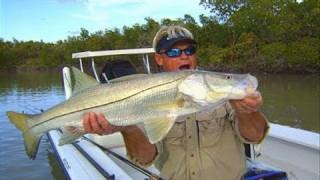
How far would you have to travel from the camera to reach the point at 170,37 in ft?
8.20

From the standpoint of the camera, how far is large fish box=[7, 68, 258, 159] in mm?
1884

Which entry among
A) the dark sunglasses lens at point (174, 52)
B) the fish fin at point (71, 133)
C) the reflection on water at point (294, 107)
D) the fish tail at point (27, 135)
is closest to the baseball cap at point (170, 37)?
the dark sunglasses lens at point (174, 52)

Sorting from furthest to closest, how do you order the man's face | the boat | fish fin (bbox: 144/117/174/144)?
the boat
the man's face
fish fin (bbox: 144/117/174/144)

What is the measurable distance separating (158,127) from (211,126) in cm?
44

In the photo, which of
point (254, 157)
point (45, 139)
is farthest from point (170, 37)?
point (45, 139)

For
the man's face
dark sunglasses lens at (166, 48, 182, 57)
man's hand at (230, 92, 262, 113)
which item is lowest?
man's hand at (230, 92, 262, 113)

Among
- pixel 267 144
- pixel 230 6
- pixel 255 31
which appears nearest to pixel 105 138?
pixel 267 144

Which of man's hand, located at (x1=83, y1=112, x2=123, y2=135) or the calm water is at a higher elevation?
man's hand, located at (x1=83, y1=112, x2=123, y2=135)

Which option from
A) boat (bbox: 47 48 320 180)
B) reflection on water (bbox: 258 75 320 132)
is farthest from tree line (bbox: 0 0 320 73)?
boat (bbox: 47 48 320 180)

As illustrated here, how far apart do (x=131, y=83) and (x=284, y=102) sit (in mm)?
15368

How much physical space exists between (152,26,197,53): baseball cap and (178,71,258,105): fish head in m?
0.55

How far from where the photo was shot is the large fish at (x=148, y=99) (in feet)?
6.18

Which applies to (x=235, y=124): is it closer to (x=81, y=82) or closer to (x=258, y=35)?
(x=81, y=82)

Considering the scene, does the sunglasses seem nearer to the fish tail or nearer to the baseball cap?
the baseball cap
